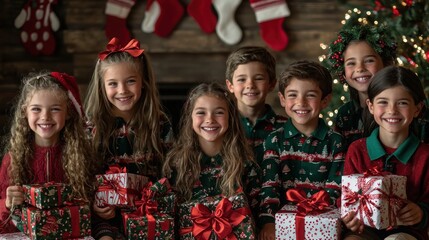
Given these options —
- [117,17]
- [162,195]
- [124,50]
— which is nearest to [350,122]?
[162,195]

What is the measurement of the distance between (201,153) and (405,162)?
3.02 ft

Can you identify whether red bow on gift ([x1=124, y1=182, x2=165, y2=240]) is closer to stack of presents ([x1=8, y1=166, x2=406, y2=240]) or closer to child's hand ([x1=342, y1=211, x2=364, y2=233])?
stack of presents ([x1=8, y1=166, x2=406, y2=240])

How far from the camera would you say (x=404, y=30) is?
4.98 meters

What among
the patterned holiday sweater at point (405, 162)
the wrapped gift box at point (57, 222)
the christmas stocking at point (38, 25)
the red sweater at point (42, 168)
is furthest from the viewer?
the christmas stocking at point (38, 25)

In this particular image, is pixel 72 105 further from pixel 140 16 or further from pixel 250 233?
pixel 140 16

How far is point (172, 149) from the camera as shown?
11.4 ft

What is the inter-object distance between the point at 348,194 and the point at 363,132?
649 mm

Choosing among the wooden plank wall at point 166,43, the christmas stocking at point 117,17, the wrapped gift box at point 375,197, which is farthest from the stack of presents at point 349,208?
the christmas stocking at point 117,17

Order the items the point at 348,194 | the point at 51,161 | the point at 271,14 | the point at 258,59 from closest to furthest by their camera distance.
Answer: the point at 348,194
the point at 51,161
the point at 258,59
the point at 271,14

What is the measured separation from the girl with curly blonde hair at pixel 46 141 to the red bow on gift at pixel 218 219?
0.49 meters

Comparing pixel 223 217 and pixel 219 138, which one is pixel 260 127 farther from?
pixel 223 217

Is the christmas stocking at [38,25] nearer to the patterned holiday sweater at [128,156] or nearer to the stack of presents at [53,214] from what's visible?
the patterned holiday sweater at [128,156]

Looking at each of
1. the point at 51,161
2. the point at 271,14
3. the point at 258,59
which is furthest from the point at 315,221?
the point at 271,14

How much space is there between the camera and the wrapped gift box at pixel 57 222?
3.01 metres
